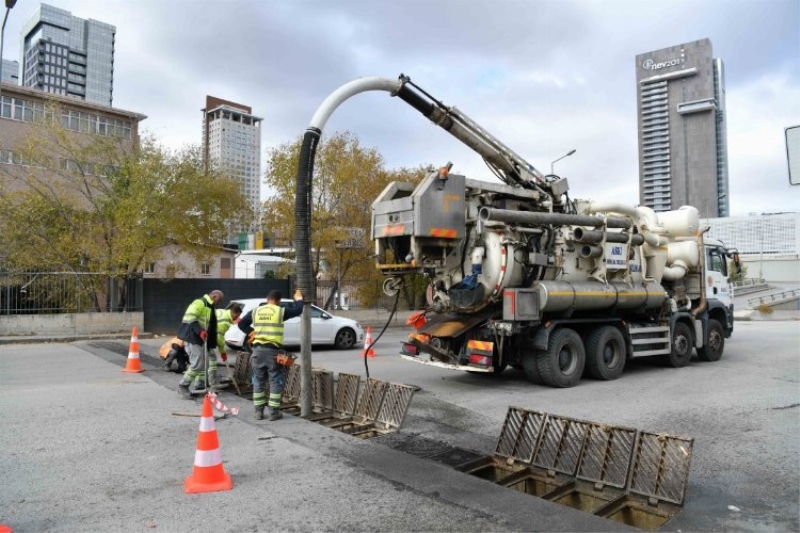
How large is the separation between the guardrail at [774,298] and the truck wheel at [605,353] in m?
35.1

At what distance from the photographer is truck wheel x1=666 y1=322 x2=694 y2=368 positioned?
40.5 feet

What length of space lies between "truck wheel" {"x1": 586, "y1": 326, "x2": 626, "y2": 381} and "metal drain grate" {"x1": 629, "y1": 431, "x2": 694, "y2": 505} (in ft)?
18.1

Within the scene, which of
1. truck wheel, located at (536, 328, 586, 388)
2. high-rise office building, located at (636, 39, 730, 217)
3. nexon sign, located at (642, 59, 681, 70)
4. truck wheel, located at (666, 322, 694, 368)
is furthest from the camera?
nexon sign, located at (642, 59, 681, 70)

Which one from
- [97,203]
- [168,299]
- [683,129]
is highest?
[683,129]

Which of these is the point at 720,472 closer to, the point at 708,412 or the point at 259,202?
the point at 708,412

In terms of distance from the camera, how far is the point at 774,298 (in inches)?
1726

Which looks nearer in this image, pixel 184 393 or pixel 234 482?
pixel 234 482

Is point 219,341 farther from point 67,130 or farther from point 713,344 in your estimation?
point 67,130

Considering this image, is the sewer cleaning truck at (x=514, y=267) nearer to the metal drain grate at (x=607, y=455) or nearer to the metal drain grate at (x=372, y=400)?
the metal drain grate at (x=372, y=400)

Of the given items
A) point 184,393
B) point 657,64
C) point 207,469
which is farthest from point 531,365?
point 657,64

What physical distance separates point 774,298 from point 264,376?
47196mm

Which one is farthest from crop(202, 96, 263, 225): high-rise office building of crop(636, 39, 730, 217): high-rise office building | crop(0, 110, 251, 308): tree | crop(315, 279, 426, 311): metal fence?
crop(0, 110, 251, 308): tree

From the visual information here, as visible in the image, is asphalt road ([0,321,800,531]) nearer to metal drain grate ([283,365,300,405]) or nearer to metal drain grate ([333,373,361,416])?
metal drain grate ([333,373,361,416])

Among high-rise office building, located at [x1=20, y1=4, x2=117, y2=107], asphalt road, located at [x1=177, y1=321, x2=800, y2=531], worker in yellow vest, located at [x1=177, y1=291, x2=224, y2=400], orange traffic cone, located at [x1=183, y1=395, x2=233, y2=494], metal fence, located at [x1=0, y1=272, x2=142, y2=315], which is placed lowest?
asphalt road, located at [x1=177, y1=321, x2=800, y2=531]
